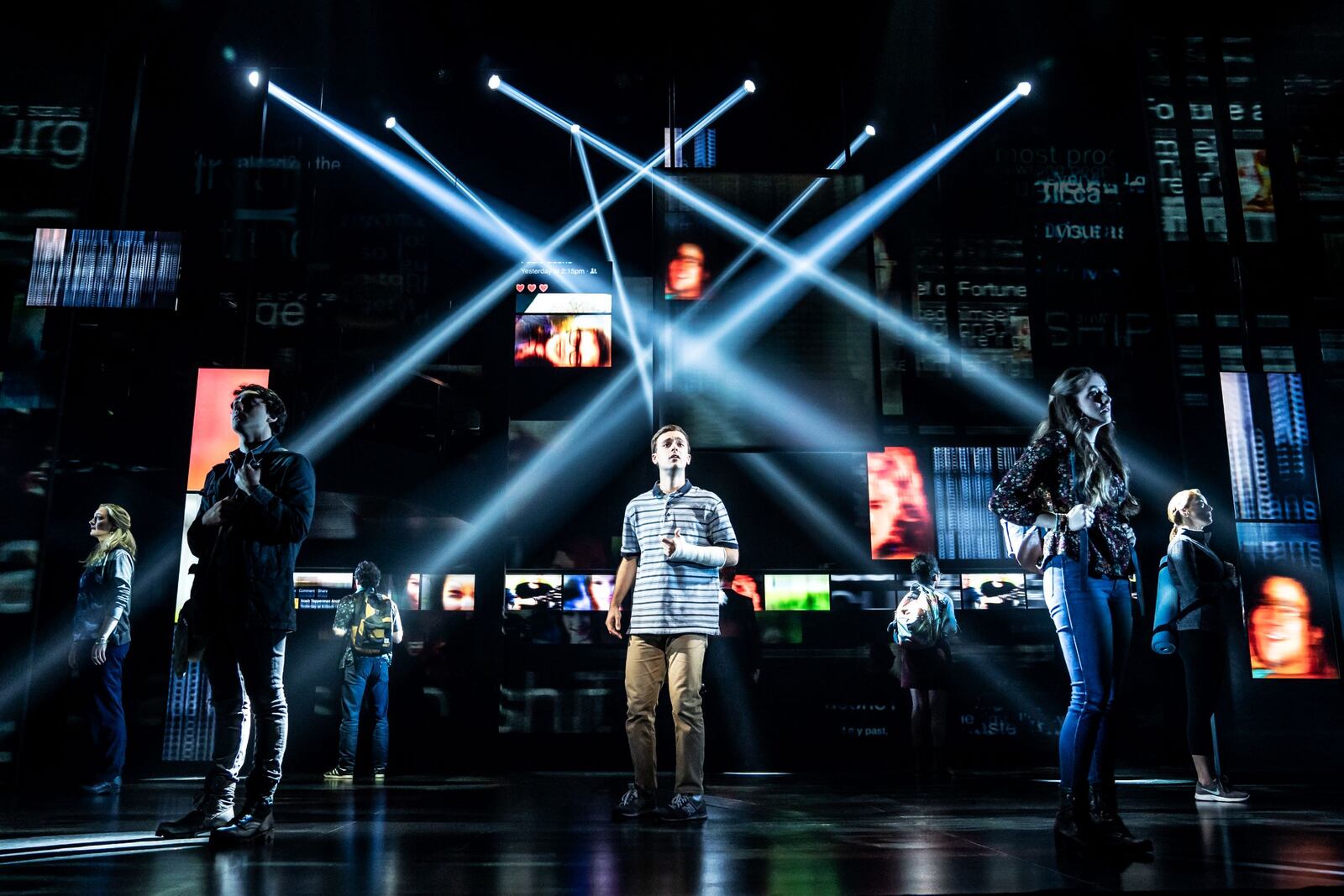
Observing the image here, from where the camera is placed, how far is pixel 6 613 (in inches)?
248

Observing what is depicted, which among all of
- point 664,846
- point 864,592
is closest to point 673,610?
point 664,846

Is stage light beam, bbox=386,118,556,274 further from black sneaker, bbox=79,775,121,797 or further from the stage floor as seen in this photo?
black sneaker, bbox=79,775,121,797

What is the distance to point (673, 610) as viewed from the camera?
155 inches

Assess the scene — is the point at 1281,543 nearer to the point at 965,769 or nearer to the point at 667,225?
the point at 965,769

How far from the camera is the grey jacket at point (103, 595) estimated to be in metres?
5.46

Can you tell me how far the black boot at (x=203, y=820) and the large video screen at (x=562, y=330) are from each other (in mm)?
5037

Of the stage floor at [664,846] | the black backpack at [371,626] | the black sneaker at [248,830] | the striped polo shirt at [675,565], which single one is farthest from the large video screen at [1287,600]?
the black sneaker at [248,830]

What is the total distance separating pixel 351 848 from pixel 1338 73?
8.81 metres

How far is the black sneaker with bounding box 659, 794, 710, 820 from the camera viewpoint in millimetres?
3838

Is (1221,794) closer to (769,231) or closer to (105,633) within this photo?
(769,231)

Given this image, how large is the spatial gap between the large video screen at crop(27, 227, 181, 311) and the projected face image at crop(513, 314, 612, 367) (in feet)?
8.81

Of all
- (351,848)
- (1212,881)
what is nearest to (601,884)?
(351,848)

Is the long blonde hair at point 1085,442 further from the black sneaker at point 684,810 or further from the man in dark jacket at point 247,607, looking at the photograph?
the man in dark jacket at point 247,607

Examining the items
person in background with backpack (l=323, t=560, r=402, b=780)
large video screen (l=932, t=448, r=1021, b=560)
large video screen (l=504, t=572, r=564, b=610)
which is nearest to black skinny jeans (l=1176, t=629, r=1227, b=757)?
large video screen (l=932, t=448, r=1021, b=560)
